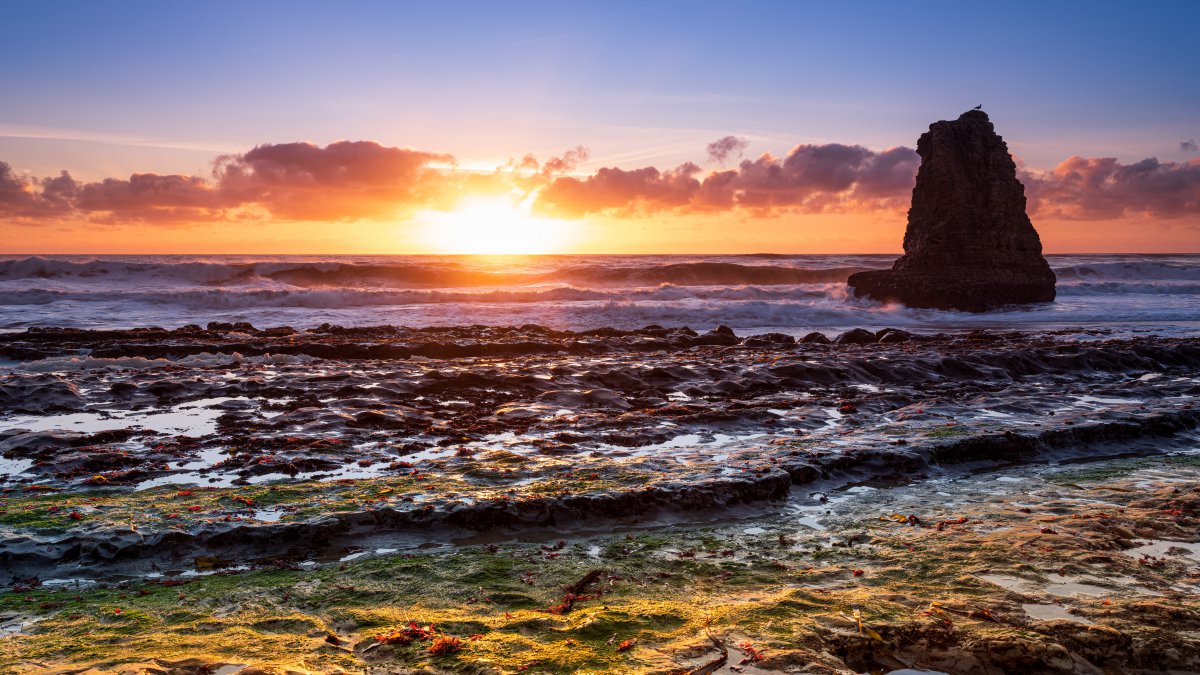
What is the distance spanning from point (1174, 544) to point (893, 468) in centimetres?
267

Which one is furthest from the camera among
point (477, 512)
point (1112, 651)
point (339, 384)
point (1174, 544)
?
point (339, 384)

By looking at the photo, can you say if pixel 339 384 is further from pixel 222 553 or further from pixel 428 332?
pixel 428 332

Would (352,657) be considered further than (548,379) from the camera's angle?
No

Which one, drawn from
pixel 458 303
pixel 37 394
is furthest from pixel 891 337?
pixel 458 303

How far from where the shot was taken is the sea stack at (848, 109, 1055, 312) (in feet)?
123

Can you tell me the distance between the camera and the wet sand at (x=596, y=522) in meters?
3.69

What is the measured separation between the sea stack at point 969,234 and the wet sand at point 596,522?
85.9 ft

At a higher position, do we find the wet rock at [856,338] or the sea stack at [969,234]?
the sea stack at [969,234]

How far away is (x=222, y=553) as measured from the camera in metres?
5.18

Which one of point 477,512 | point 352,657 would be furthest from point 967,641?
point 477,512

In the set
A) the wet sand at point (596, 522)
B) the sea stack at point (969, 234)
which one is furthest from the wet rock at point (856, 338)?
the sea stack at point (969, 234)

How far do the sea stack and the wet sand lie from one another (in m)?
26.2

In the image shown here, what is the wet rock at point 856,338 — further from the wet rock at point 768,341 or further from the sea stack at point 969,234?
the sea stack at point 969,234

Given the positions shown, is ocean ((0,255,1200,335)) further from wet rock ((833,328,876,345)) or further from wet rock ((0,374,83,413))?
wet rock ((0,374,83,413))
